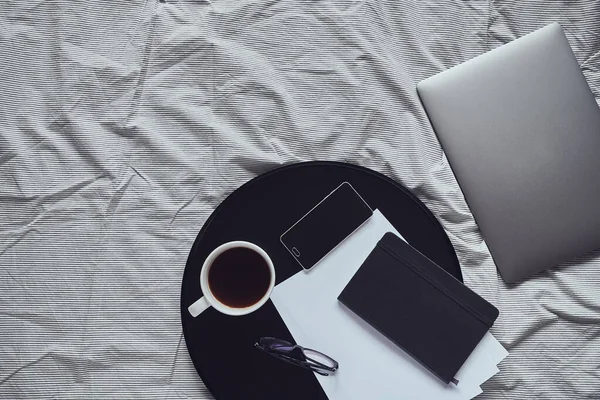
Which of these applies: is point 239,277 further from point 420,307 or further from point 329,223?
point 420,307

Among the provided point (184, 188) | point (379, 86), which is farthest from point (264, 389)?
point (379, 86)

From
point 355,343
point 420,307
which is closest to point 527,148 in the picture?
point 420,307

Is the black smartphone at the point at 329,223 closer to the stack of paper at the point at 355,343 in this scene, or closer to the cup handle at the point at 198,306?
the stack of paper at the point at 355,343

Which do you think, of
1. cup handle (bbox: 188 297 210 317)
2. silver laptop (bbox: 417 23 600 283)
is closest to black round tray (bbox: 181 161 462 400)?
cup handle (bbox: 188 297 210 317)

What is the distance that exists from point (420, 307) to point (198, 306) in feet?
1.11

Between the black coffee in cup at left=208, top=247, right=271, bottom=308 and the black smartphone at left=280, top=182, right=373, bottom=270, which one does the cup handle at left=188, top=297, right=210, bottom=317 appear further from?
the black smartphone at left=280, top=182, right=373, bottom=270

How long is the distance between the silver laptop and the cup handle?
1.57ft

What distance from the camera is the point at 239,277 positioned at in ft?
2.57

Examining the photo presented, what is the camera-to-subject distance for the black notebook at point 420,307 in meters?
0.82

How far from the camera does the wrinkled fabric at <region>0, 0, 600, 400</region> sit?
915mm

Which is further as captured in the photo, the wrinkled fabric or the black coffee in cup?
the wrinkled fabric

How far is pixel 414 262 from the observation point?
0.83 meters

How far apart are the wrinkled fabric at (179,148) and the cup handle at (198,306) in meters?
0.13

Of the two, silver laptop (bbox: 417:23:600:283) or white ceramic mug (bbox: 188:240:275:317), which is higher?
silver laptop (bbox: 417:23:600:283)
